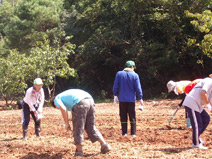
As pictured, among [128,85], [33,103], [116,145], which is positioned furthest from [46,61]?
[116,145]

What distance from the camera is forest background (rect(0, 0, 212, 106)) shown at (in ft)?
67.4

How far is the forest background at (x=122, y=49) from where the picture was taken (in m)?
20.5

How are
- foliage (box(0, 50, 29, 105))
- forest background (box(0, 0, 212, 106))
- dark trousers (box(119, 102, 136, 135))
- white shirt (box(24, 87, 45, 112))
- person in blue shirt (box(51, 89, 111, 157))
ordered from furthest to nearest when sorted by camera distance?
foliage (box(0, 50, 29, 105)) → forest background (box(0, 0, 212, 106)) → white shirt (box(24, 87, 45, 112)) → dark trousers (box(119, 102, 136, 135)) → person in blue shirt (box(51, 89, 111, 157))

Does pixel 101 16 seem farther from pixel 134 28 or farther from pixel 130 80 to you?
pixel 130 80

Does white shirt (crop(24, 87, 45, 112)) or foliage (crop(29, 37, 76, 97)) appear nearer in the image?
white shirt (crop(24, 87, 45, 112))

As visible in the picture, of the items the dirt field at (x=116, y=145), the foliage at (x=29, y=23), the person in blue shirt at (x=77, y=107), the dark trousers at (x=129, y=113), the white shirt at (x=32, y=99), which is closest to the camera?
the person in blue shirt at (x=77, y=107)

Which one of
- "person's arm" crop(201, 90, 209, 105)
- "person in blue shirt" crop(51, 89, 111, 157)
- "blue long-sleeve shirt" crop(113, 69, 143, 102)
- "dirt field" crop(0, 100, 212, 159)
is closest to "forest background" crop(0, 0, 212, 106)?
"blue long-sleeve shirt" crop(113, 69, 143, 102)

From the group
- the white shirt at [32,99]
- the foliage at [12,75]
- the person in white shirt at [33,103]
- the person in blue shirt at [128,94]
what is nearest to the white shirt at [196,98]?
the person in blue shirt at [128,94]

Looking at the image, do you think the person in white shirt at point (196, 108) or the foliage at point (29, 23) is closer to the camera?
the person in white shirt at point (196, 108)

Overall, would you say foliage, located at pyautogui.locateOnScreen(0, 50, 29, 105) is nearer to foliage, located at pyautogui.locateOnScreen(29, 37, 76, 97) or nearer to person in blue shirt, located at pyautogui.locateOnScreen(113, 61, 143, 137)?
foliage, located at pyautogui.locateOnScreen(29, 37, 76, 97)

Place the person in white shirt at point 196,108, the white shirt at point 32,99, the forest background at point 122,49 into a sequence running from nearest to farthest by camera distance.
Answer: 1. the person in white shirt at point 196,108
2. the white shirt at point 32,99
3. the forest background at point 122,49

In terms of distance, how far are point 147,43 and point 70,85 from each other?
13580mm

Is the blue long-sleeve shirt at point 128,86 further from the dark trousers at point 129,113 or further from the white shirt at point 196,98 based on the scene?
the white shirt at point 196,98

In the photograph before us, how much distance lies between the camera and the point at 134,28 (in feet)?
76.0
